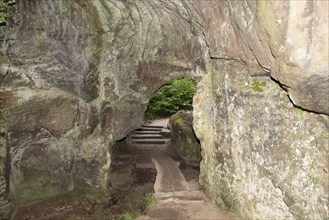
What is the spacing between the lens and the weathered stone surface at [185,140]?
10156 mm

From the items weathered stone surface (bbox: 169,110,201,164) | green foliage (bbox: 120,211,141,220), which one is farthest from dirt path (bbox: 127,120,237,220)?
weathered stone surface (bbox: 169,110,201,164)

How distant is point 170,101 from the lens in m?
16.7

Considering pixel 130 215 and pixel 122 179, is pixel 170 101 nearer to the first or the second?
pixel 122 179

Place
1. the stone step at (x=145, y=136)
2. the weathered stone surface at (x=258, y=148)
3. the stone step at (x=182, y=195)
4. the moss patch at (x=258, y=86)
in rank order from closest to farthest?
the weathered stone surface at (x=258, y=148)
the moss patch at (x=258, y=86)
the stone step at (x=182, y=195)
the stone step at (x=145, y=136)

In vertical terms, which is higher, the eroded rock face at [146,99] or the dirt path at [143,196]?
the eroded rock face at [146,99]

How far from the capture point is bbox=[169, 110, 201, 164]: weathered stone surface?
1016 centimetres

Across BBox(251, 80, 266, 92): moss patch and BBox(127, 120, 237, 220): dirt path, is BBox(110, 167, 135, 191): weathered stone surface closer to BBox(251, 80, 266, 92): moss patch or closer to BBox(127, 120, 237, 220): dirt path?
BBox(127, 120, 237, 220): dirt path

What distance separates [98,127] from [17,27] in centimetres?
286

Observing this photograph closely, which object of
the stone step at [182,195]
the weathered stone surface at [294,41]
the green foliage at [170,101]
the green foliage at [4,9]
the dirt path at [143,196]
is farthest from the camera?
the green foliage at [170,101]

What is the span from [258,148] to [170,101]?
12.1m

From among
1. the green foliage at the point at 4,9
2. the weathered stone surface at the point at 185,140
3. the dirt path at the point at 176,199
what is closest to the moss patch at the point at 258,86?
the dirt path at the point at 176,199

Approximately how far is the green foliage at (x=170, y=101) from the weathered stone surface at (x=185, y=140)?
4.81m

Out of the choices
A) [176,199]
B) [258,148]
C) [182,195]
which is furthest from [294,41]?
[182,195]

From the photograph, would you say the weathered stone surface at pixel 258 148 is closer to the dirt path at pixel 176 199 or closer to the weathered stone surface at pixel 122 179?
the dirt path at pixel 176 199
